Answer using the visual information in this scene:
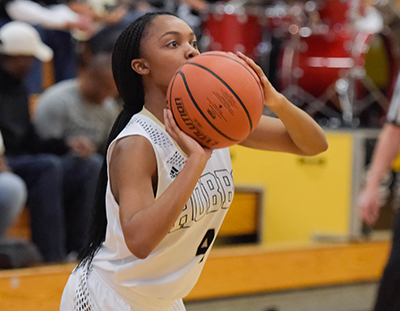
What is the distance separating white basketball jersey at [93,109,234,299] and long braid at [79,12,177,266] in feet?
0.28

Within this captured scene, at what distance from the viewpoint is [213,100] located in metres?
1.59

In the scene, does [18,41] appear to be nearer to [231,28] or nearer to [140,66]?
[231,28]

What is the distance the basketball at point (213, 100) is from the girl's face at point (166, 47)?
0.08 meters

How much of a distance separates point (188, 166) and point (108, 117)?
2914mm

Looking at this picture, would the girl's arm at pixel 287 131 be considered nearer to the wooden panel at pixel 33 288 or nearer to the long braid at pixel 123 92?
the long braid at pixel 123 92

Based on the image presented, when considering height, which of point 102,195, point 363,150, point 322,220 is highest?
point 102,195

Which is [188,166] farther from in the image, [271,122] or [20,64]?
[20,64]

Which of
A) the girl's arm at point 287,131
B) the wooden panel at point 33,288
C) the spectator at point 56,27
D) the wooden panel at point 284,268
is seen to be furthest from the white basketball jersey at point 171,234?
the spectator at point 56,27

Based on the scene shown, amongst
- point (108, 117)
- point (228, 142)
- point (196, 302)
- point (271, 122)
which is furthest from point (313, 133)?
point (108, 117)

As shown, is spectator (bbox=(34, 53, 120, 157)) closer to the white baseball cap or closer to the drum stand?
the white baseball cap

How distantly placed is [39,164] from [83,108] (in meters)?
0.68

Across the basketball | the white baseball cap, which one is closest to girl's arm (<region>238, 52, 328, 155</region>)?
the basketball

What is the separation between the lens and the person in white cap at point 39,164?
12.2 feet

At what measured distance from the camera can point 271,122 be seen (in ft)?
6.72
